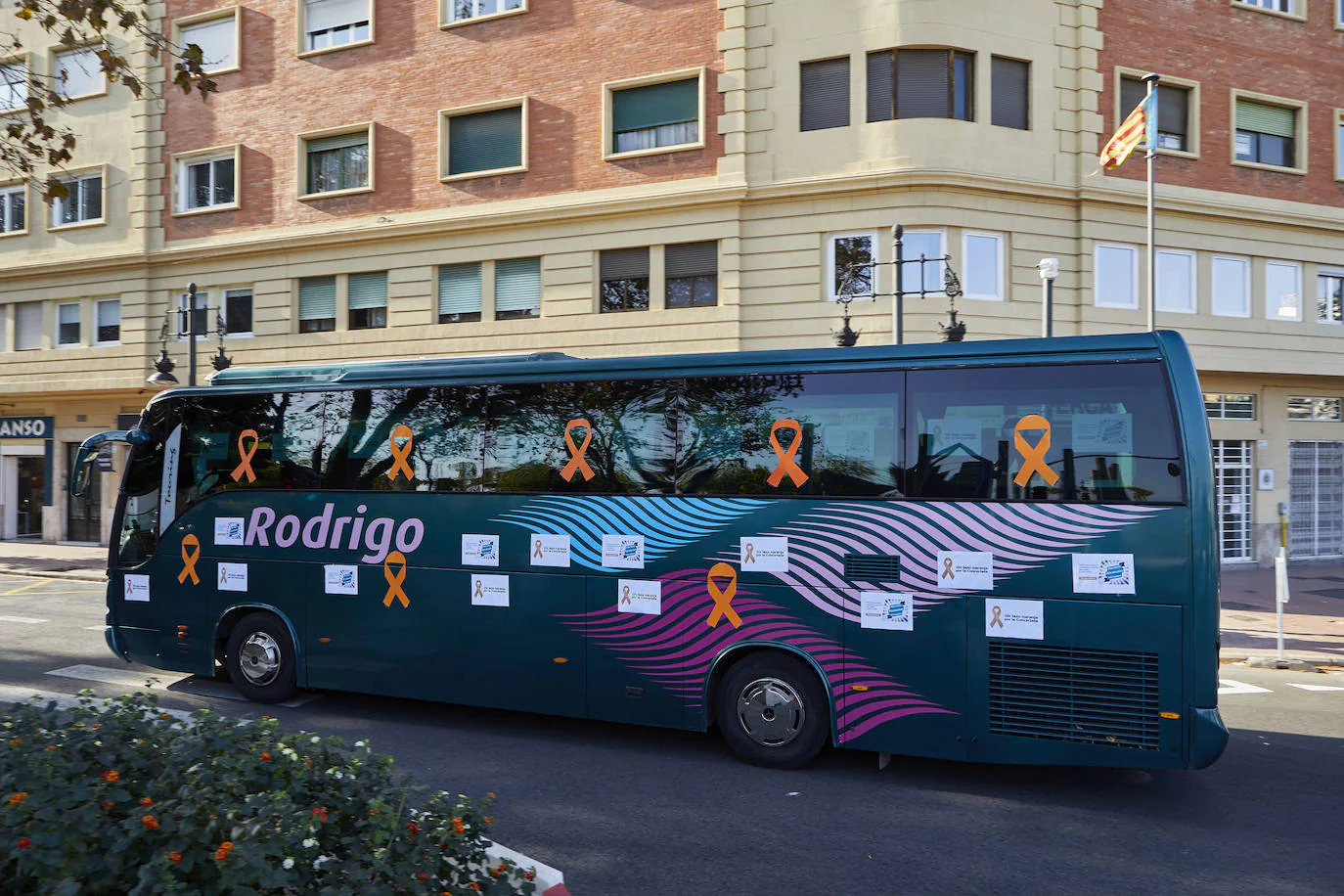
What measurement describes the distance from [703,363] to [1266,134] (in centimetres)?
1959

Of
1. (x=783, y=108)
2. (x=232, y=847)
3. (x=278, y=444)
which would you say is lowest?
(x=232, y=847)

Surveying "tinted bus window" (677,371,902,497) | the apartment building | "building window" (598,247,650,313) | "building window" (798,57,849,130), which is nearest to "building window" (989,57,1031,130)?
the apartment building

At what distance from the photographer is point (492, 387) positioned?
27.1ft

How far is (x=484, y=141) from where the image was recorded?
21469 mm

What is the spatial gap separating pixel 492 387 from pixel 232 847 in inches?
210

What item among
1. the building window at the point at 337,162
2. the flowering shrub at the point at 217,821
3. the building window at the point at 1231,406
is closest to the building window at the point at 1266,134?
the building window at the point at 1231,406

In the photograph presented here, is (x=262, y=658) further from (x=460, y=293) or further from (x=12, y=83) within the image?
(x=460, y=293)

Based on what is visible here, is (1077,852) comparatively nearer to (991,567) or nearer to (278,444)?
(991,567)

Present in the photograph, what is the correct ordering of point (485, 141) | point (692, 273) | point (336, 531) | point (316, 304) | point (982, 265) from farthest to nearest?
point (316, 304) → point (485, 141) → point (692, 273) → point (982, 265) → point (336, 531)

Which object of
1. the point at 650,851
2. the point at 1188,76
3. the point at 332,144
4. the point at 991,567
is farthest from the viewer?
the point at 332,144

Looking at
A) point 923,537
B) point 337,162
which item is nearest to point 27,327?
point 337,162

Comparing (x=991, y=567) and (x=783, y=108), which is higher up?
(x=783, y=108)

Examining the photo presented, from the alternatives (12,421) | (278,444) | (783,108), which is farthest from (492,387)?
(12,421)

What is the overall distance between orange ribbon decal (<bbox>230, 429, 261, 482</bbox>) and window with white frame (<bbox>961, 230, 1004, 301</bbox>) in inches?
524
